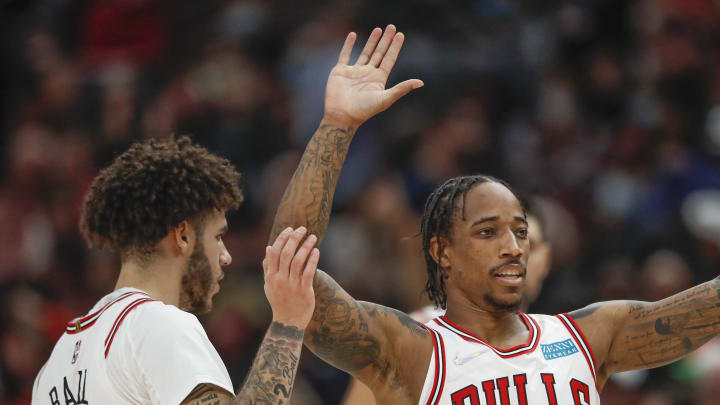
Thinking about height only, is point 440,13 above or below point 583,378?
above

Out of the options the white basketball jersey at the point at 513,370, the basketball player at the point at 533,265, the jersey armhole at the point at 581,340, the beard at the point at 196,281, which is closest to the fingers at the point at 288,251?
the beard at the point at 196,281

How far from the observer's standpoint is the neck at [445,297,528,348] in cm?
391

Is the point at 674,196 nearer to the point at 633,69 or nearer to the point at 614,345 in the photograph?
the point at 633,69

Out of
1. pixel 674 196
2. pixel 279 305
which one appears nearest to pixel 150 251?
pixel 279 305

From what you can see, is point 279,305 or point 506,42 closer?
point 279,305

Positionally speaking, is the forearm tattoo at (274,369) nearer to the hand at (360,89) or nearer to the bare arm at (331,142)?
the bare arm at (331,142)

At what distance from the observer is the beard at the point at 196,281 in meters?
3.47

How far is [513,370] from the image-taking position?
3746 mm

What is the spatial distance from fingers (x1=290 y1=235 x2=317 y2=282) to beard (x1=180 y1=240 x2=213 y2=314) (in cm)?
45

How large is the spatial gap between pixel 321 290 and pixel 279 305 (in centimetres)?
51

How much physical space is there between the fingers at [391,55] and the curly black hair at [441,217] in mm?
551

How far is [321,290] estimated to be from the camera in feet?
12.0

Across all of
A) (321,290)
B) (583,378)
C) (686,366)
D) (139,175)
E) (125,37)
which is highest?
(125,37)

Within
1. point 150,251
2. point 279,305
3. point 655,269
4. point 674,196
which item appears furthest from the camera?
point 674,196
